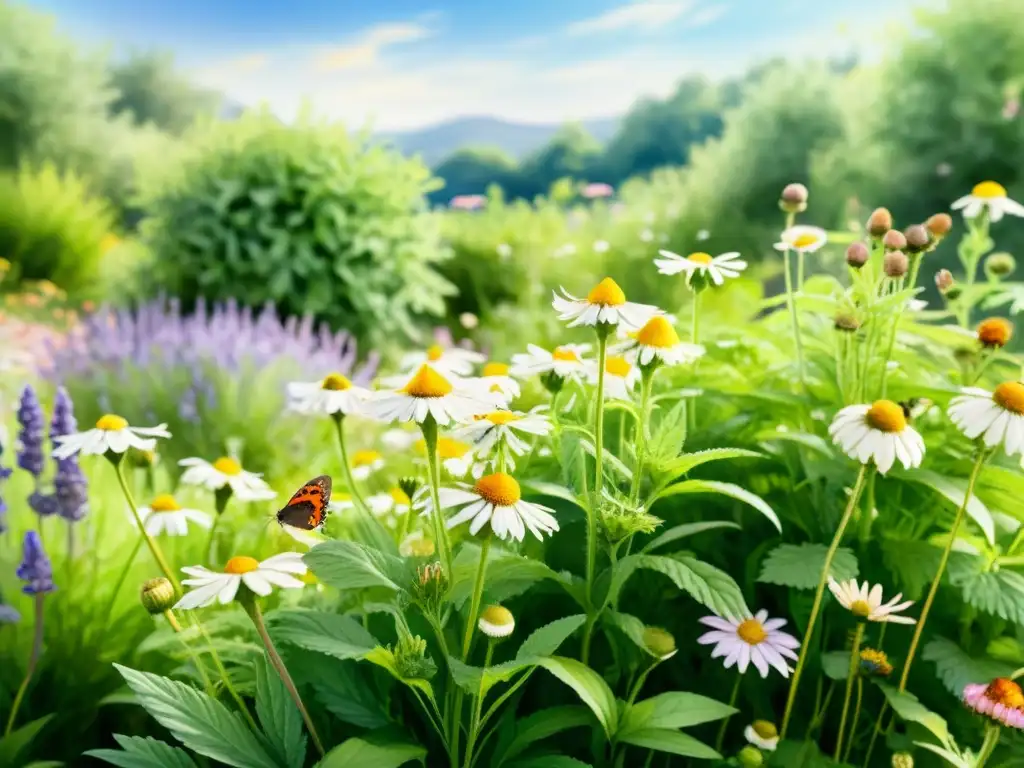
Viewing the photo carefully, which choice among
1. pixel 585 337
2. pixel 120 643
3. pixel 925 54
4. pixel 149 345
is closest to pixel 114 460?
pixel 120 643

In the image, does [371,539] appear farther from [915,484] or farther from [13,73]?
[13,73]

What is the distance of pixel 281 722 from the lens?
1.15 metres

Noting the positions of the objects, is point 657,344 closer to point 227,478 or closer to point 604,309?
point 604,309

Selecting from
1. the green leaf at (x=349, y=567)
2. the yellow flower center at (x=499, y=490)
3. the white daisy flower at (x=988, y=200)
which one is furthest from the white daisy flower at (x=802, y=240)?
the green leaf at (x=349, y=567)

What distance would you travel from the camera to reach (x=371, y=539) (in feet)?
4.33

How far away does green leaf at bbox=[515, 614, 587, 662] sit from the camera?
3.48ft

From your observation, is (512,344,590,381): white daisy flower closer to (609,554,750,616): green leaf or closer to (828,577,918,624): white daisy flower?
(609,554,750,616): green leaf

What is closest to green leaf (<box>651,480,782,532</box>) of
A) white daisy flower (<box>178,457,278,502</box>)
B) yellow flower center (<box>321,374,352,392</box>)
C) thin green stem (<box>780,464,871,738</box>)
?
thin green stem (<box>780,464,871,738</box>)

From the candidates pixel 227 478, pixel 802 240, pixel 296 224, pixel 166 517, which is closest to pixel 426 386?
pixel 227 478

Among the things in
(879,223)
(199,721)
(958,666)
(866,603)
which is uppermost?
(879,223)

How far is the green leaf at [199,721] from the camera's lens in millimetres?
1055

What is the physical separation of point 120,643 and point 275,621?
52 centimetres

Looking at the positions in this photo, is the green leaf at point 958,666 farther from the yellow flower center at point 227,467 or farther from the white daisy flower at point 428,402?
the yellow flower center at point 227,467

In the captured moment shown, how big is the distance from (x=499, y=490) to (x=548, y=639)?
22 cm
